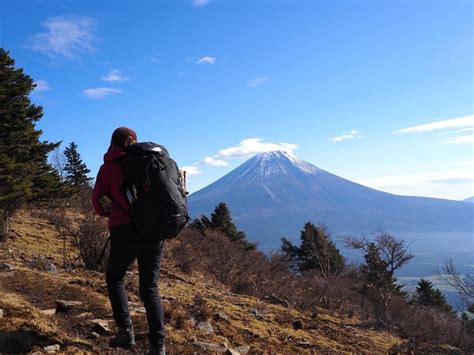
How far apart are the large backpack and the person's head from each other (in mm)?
196

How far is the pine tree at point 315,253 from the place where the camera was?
34469 millimetres

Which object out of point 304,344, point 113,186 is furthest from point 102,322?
point 304,344

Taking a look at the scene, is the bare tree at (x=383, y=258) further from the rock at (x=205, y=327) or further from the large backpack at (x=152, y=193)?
the large backpack at (x=152, y=193)

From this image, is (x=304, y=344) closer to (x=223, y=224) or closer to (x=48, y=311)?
(x=48, y=311)

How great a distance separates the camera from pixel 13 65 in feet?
57.0

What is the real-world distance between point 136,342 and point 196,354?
0.59 meters

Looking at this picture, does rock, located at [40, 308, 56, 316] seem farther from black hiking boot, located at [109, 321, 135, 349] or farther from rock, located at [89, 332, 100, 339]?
black hiking boot, located at [109, 321, 135, 349]

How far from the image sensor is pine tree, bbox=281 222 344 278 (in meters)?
34.5

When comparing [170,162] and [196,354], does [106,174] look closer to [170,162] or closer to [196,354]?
[170,162]

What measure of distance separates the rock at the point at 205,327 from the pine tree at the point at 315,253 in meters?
28.4

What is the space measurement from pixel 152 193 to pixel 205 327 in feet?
9.13

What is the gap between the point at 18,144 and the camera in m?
16.4

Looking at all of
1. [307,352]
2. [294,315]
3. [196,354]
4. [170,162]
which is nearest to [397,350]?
[294,315]

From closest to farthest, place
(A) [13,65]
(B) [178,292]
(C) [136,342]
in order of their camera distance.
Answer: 1. (C) [136,342]
2. (B) [178,292]
3. (A) [13,65]
